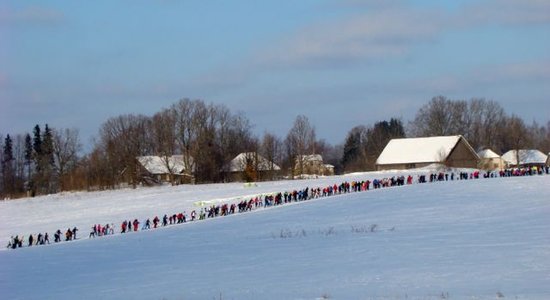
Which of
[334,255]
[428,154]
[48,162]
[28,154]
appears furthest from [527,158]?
[334,255]

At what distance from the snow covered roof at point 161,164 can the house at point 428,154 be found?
2959cm

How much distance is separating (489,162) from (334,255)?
84951mm

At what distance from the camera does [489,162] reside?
4107 inches

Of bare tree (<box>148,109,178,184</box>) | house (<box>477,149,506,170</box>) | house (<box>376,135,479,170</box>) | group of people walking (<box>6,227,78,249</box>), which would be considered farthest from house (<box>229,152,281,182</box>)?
group of people walking (<box>6,227,78,249</box>)

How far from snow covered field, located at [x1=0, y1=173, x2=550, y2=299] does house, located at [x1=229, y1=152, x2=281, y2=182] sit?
46.4 m

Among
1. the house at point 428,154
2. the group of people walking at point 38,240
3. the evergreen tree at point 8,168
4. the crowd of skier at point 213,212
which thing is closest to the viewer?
the group of people walking at point 38,240

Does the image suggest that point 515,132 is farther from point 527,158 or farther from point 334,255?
point 334,255

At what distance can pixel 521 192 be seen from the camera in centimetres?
4719

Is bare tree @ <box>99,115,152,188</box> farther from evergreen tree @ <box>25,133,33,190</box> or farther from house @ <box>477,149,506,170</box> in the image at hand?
house @ <box>477,149,506,170</box>

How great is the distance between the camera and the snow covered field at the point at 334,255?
57.3ft

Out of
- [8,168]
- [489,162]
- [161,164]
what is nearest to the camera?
[489,162]

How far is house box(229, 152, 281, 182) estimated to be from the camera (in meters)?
98.7

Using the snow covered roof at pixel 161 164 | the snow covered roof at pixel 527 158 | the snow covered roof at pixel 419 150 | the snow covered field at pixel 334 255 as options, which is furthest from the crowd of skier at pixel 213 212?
the snow covered roof at pixel 527 158

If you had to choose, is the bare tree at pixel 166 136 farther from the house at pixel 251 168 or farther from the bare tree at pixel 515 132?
the bare tree at pixel 515 132
